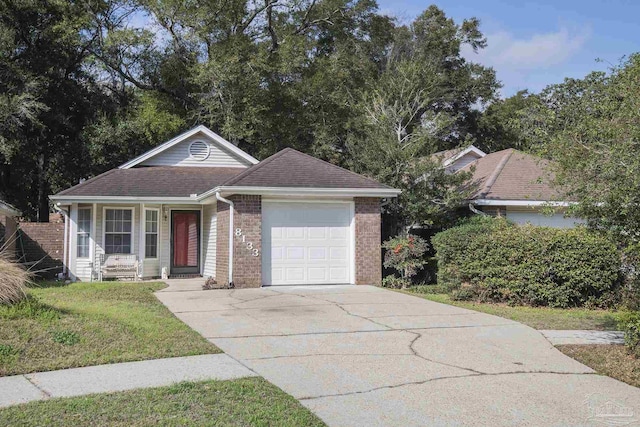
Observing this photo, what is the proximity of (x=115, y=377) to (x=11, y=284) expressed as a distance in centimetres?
320

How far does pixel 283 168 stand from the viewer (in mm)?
16547

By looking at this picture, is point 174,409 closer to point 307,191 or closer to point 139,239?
point 307,191

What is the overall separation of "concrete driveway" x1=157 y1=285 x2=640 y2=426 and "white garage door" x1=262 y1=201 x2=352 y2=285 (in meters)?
3.54

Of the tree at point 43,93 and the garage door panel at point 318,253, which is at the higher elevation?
the tree at point 43,93

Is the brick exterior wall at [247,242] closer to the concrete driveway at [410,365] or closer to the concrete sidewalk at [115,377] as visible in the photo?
the concrete driveway at [410,365]

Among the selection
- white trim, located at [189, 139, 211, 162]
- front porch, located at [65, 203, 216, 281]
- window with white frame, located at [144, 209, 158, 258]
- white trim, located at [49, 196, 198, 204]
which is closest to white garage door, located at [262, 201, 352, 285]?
front porch, located at [65, 203, 216, 281]

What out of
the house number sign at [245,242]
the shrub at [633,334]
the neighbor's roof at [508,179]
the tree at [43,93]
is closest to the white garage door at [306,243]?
the house number sign at [245,242]

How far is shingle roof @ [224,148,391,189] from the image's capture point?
15.4 metres

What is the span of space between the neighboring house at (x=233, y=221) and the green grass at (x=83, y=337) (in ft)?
17.4

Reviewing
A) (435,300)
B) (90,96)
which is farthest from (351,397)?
(90,96)

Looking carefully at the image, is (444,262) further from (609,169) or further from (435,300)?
(609,169)

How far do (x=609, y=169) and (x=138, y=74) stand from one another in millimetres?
26473

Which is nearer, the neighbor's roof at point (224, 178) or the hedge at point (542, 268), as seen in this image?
the hedge at point (542, 268)

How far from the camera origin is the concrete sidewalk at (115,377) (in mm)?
5828
